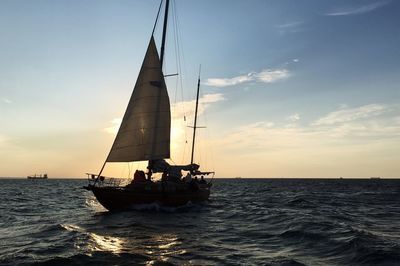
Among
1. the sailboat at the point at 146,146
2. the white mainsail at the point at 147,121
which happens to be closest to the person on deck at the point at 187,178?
the sailboat at the point at 146,146

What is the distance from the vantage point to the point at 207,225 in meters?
22.8

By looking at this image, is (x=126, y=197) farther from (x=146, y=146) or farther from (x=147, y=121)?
(x=147, y=121)

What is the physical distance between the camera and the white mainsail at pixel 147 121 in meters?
28.8

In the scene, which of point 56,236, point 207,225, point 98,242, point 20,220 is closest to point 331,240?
point 207,225

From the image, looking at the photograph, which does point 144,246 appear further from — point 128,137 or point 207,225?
point 128,137

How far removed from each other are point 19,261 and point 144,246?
4797 millimetres

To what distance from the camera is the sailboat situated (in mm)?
28266

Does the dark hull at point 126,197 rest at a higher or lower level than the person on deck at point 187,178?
lower

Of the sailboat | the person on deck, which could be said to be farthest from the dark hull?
the person on deck

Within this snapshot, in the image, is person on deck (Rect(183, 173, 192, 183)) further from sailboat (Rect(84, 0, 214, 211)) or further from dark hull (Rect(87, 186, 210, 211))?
dark hull (Rect(87, 186, 210, 211))

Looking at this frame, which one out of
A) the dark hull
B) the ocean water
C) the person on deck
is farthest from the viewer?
the person on deck

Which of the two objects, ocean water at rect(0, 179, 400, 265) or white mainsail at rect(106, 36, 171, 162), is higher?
white mainsail at rect(106, 36, 171, 162)

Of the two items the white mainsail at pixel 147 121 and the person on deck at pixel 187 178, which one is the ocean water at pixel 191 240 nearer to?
the white mainsail at pixel 147 121

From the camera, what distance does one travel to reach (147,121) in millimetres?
29859
